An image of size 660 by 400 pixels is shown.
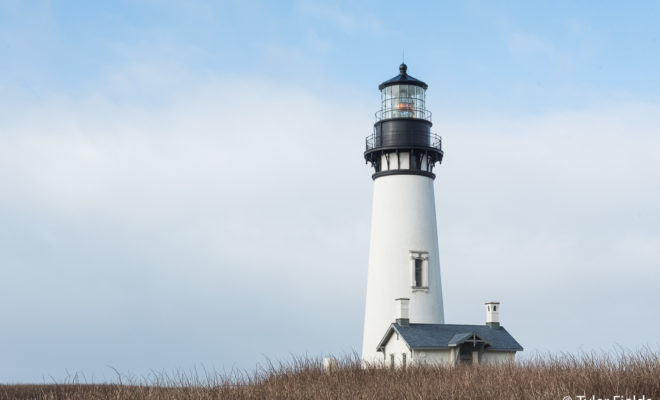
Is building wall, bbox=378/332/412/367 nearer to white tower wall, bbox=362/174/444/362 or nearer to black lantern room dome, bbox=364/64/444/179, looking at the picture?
white tower wall, bbox=362/174/444/362

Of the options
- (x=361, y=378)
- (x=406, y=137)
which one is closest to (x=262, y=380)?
(x=361, y=378)

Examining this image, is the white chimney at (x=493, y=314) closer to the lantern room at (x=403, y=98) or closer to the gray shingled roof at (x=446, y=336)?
the gray shingled roof at (x=446, y=336)

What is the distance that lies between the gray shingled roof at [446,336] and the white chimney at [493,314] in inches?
11.7

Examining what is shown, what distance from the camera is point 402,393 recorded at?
554 inches

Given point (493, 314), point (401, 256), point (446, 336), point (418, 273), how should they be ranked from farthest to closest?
point (493, 314), point (418, 273), point (401, 256), point (446, 336)

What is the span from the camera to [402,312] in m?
28.6

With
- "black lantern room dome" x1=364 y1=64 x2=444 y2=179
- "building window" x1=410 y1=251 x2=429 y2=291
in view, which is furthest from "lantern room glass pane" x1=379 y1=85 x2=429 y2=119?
"building window" x1=410 y1=251 x2=429 y2=291

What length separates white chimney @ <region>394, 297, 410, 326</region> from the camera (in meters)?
28.5

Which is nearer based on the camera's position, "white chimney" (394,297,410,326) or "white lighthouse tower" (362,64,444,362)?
"white chimney" (394,297,410,326)

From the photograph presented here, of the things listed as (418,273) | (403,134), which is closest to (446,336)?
(418,273)

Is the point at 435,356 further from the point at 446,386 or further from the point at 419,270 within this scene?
the point at 446,386

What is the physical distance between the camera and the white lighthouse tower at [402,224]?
2970 centimetres

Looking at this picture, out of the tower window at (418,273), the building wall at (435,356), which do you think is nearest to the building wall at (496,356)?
the building wall at (435,356)

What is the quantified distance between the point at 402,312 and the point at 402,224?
3.54 m
